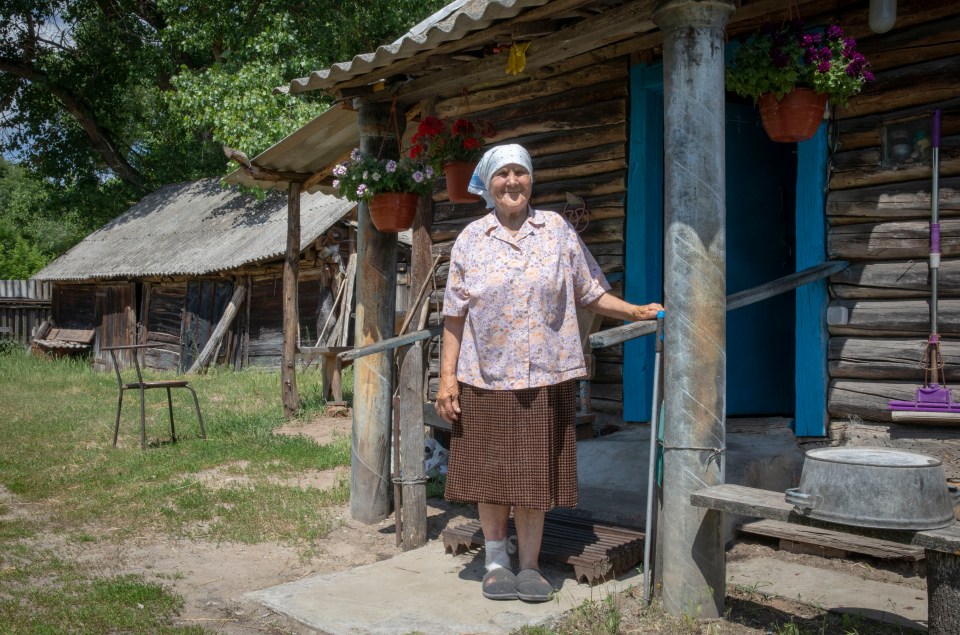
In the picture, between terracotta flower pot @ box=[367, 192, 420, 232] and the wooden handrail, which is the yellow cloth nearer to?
terracotta flower pot @ box=[367, 192, 420, 232]

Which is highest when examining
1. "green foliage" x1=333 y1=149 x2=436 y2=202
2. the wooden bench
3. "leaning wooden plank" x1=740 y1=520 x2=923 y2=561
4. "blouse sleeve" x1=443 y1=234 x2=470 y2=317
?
"green foliage" x1=333 y1=149 x2=436 y2=202

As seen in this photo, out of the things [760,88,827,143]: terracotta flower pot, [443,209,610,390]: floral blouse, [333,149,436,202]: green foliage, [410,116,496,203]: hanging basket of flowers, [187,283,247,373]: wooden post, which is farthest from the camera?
[187,283,247,373]: wooden post

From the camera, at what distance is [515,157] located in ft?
12.0

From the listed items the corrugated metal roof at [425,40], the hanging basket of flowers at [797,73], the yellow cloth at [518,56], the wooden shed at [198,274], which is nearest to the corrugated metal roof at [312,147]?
the corrugated metal roof at [425,40]

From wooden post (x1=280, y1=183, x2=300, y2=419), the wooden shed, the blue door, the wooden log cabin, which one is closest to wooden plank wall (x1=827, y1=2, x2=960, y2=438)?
the wooden log cabin

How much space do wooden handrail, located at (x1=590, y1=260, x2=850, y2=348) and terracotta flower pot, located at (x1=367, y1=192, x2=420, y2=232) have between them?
198 centimetres

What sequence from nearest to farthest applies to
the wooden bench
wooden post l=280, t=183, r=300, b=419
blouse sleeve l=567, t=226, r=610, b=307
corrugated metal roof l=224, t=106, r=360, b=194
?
the wooden bench
blouse sleeve l=567, t=226, r=610, b=307
corrugated metal roof l=224, t=106, r=360, b=194
wooden post l=280, t=183, r=300, b=419

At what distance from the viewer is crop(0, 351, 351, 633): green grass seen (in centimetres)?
402

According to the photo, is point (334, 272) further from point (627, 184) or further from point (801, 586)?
point (801, 586)

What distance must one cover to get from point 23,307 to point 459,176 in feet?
70.9

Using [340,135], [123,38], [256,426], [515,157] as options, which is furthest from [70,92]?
[515,157]

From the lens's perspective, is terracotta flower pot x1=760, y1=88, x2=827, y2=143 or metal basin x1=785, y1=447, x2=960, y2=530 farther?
terracotta flower pot x1=760, y1=88, x2=827, y2=143

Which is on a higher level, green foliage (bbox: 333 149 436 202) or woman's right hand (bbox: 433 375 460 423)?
green foliage (bbox: 333 149 436 202)

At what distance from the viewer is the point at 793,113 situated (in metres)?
4.11
